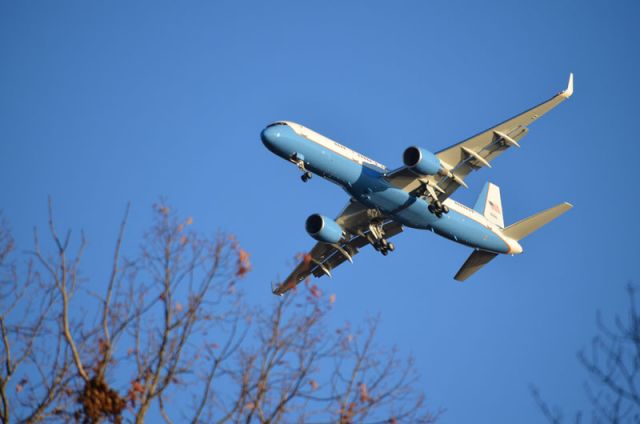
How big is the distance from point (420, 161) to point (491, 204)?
13.9 m

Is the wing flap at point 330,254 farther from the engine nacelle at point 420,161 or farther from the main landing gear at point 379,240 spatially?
the engine nacelle at point 420,161

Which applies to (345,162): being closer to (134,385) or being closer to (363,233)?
(363,233)

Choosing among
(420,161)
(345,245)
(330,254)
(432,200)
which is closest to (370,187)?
(420,161)

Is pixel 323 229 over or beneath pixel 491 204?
beneath

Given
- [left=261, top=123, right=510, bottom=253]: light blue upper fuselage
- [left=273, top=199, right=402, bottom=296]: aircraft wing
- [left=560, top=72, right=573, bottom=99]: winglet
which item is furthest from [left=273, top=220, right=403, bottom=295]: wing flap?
[left=560, top=72, right=573, bottom=99]: winglet

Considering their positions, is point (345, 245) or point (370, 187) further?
point (345, 245)

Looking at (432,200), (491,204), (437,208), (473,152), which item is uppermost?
(491,204)

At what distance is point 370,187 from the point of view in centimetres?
4438

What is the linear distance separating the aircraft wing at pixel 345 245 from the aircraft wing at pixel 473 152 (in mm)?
5512

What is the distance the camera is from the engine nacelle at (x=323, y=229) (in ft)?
159

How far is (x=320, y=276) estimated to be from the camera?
5491 centimetres

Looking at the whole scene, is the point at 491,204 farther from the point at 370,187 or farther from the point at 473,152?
the point at 370,187

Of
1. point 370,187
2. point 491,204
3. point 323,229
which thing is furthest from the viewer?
point 491,204

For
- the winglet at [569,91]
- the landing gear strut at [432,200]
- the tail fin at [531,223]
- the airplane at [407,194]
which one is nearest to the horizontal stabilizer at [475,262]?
the airplane at [407,194]
